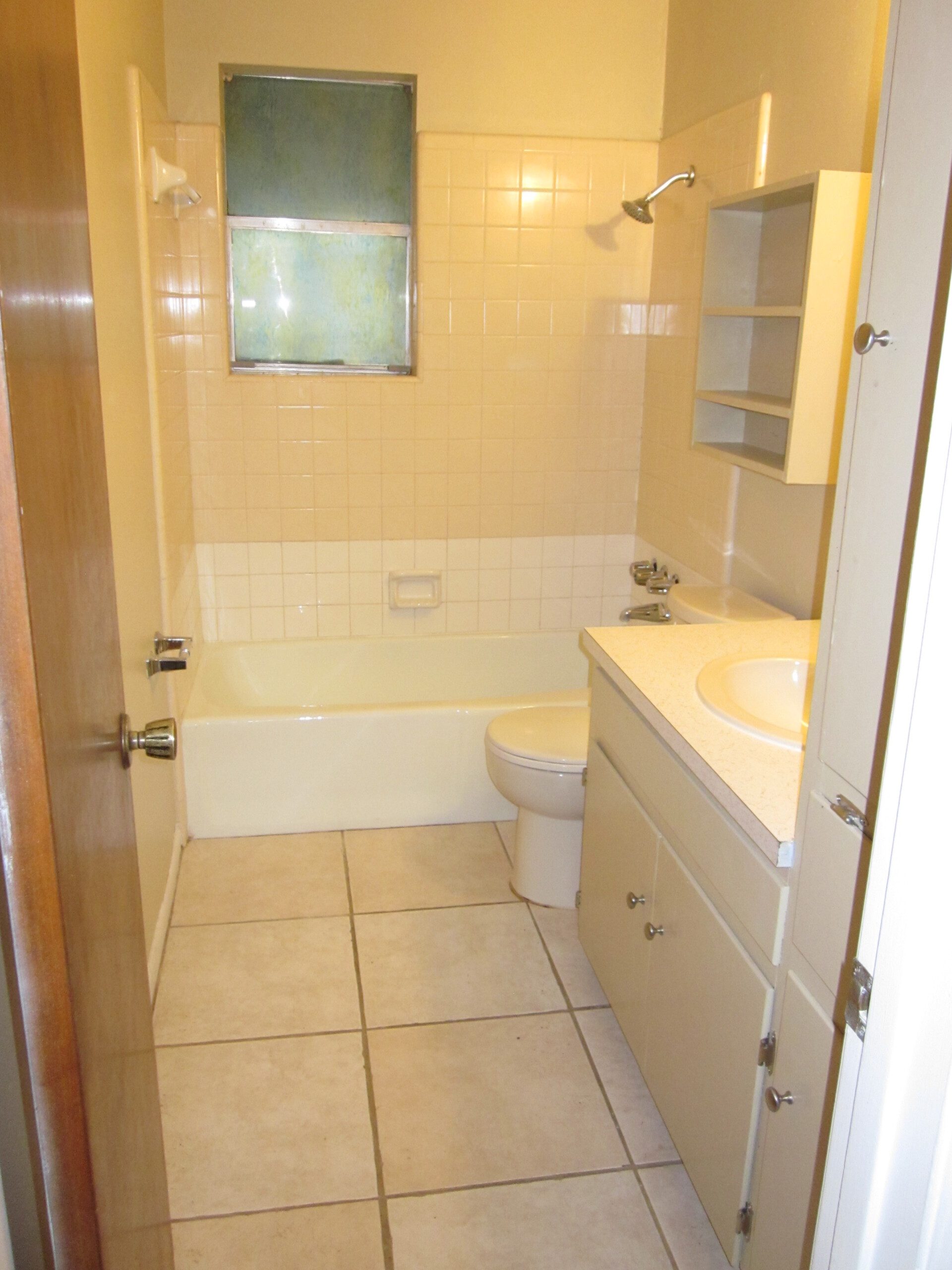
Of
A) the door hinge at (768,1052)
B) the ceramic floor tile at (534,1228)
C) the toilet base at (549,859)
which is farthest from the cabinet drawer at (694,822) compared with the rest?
the ceramic floor tile at (534,1228)

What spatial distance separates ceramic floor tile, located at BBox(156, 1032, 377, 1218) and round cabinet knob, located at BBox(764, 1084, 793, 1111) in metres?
0.81

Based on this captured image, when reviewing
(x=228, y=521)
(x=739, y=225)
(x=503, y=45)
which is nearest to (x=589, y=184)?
(x=503, y=45)

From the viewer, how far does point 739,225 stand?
108 inches

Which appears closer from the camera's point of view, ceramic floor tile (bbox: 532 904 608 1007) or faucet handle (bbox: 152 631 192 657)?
faucet handle (bbox: 152 631 192 657)

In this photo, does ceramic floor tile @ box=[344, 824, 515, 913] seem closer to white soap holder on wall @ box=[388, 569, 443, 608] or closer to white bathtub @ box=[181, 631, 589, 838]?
white bathtub @ box=[181, 631, 589, 838]

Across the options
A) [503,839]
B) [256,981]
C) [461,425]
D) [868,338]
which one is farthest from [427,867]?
[868,338]

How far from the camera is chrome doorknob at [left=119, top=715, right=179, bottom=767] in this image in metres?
1.21

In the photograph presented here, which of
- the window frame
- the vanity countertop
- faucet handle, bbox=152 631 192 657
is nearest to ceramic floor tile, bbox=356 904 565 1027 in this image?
the vanity countertop

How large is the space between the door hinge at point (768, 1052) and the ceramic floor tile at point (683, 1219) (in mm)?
455

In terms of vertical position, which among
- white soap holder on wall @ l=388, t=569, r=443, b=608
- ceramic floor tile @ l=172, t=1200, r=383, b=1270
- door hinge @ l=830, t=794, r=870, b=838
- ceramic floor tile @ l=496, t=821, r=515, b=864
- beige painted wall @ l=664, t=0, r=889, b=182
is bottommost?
ceramic floor tile @ l=172, t=1200, r=383, b=1270

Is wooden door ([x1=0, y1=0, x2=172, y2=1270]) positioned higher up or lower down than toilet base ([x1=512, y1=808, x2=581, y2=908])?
higher up

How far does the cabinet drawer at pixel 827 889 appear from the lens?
1.21 meters

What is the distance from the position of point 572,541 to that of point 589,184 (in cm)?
121

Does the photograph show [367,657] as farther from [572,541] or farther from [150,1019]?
[150,1019]
